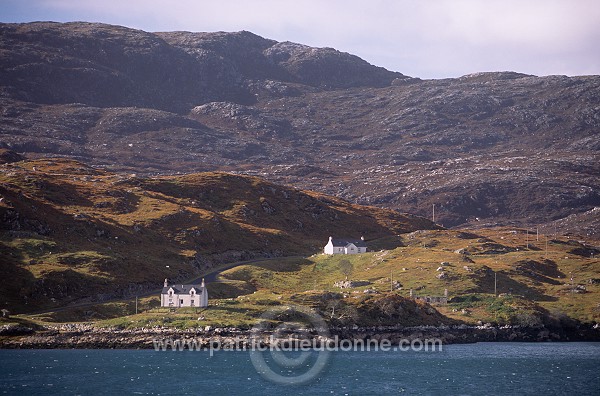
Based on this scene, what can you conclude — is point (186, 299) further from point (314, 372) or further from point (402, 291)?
point (402, 291)

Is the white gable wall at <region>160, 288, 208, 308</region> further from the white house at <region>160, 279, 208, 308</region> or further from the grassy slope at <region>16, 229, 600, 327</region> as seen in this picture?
the grassy slope at <region>16, 229, 600, 327</region>

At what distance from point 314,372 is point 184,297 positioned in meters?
40.8

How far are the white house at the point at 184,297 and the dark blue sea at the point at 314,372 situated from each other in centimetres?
1155

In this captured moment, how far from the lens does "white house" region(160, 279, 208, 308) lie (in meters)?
138

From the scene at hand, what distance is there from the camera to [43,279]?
13750cm

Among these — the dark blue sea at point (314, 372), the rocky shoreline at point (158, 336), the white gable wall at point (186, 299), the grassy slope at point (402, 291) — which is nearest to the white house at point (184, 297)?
the white gable wall at point (186, 299)

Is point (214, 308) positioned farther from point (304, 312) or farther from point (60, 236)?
point (60, 236)

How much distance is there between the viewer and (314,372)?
10525 centimetres

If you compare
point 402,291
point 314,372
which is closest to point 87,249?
point 402,291

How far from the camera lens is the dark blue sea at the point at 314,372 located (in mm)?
88000

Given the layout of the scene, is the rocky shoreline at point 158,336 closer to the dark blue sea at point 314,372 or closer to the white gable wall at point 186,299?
the dark blue sea at point 314,372

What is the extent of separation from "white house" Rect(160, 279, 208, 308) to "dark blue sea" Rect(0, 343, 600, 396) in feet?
37.9

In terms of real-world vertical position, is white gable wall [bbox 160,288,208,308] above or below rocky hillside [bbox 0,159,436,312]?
below

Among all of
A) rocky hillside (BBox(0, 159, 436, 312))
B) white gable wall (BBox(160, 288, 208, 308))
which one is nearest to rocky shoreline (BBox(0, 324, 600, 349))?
white gable wall (BBox(160, 288, 208, 308))
